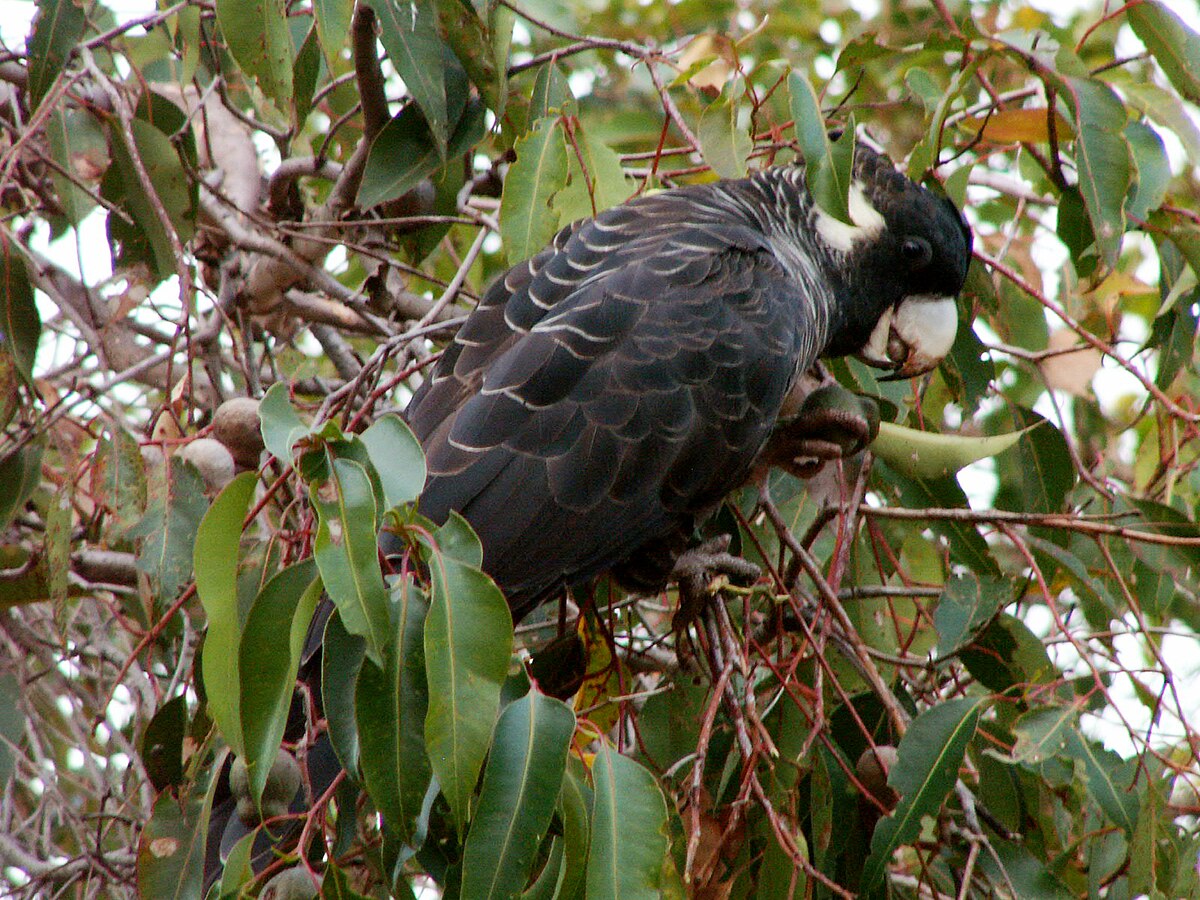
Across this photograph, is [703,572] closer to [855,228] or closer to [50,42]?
[855,228]

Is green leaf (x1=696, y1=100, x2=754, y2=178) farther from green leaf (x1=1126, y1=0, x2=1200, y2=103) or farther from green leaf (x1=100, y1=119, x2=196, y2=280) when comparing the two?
green leaf (x1=100, y1=119, x2=196, y2=280)

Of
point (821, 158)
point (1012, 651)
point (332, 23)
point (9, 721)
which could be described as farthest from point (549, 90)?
point (9, 721)

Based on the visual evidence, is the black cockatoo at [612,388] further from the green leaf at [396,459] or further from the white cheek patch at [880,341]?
the green leaf at [396,459]

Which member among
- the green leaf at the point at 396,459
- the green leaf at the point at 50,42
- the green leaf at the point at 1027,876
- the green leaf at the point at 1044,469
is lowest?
the green leaf at the point at 1027,876

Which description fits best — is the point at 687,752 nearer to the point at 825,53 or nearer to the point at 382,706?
the point at 382,706

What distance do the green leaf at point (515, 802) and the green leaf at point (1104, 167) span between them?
107cm

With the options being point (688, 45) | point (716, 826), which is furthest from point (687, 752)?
point (688, 45)

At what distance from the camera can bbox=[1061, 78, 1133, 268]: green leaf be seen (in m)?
1.67

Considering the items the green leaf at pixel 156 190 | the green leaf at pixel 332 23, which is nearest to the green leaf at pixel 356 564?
the green leaf at pixel 332 23

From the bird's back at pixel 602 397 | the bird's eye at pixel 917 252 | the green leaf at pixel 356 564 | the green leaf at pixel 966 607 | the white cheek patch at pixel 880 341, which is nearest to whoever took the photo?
the green leaf at pixel 356 564

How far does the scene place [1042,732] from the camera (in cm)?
146

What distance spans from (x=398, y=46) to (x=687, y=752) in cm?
115

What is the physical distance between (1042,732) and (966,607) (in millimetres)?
314

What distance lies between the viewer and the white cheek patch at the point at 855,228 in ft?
7.68
